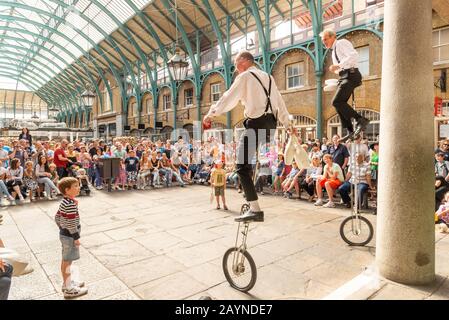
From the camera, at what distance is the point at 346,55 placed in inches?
154

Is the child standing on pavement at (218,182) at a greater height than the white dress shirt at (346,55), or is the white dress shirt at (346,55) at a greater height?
the white dress shirt at (346,55)

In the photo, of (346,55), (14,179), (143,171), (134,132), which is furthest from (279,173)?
(134,132)

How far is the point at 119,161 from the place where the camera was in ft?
36.9

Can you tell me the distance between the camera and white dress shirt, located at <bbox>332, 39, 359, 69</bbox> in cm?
389

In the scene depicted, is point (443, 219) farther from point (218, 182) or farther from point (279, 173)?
point (279, 173)

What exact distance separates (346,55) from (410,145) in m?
1.49

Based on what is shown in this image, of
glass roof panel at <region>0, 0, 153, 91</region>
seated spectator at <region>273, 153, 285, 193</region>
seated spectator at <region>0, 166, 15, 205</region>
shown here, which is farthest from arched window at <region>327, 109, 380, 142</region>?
glass roof panel at <region>0, 0, 153, 91</region>

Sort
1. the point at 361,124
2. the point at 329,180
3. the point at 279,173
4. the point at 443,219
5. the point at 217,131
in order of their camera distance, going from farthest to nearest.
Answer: the point at 217,131 → the point at 279,173 → the point at 329,180 → the point at 443,219 → the point at 361,124

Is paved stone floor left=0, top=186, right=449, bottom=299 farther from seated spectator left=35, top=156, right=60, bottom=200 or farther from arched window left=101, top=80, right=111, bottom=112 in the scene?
arched window left=101, top=80, right=111, bottom=112

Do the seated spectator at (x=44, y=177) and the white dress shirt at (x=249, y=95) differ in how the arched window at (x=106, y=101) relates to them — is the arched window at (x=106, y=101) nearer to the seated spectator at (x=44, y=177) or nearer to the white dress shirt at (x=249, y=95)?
the seated spectator at (x=44, y=177)

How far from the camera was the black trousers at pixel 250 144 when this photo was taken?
3160mm

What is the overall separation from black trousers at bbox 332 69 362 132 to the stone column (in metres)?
0.70

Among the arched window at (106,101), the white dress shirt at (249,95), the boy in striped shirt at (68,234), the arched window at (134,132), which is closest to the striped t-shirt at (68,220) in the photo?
the boy in striped shirt at (68,234)

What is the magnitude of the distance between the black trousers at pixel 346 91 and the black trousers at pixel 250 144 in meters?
1.32
